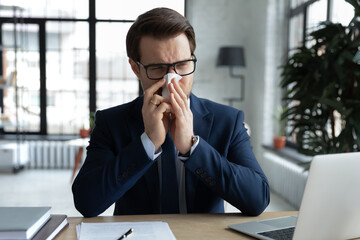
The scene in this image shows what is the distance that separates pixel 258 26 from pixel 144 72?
→ 4351mm

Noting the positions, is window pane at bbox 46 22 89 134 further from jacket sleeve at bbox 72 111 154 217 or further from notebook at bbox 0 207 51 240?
notebook at bbox 0 207 51 240

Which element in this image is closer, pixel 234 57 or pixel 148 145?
pixel 148 145

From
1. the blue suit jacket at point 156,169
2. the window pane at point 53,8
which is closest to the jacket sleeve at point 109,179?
the blue suit jacket at point 156,169

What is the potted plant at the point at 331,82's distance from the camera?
94.6 inches

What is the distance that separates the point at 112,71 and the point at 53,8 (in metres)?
1.30

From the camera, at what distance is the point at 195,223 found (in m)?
1.16

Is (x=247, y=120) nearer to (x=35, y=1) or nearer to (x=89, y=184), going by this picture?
(x=35, y=1)

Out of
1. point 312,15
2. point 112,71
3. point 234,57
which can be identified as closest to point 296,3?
point 312,15

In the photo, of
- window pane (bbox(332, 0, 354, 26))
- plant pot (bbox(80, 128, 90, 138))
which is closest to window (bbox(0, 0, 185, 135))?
plant pot (bbox(80, 128, 90, 138))

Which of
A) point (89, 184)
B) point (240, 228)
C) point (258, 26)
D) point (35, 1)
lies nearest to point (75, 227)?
point (89, 184)

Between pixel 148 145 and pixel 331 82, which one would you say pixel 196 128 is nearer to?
pixel 148 145

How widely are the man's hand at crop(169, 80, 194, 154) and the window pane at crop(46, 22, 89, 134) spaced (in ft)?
17.2

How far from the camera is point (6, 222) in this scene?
3.09 feet

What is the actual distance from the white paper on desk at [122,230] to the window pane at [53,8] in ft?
18.4
